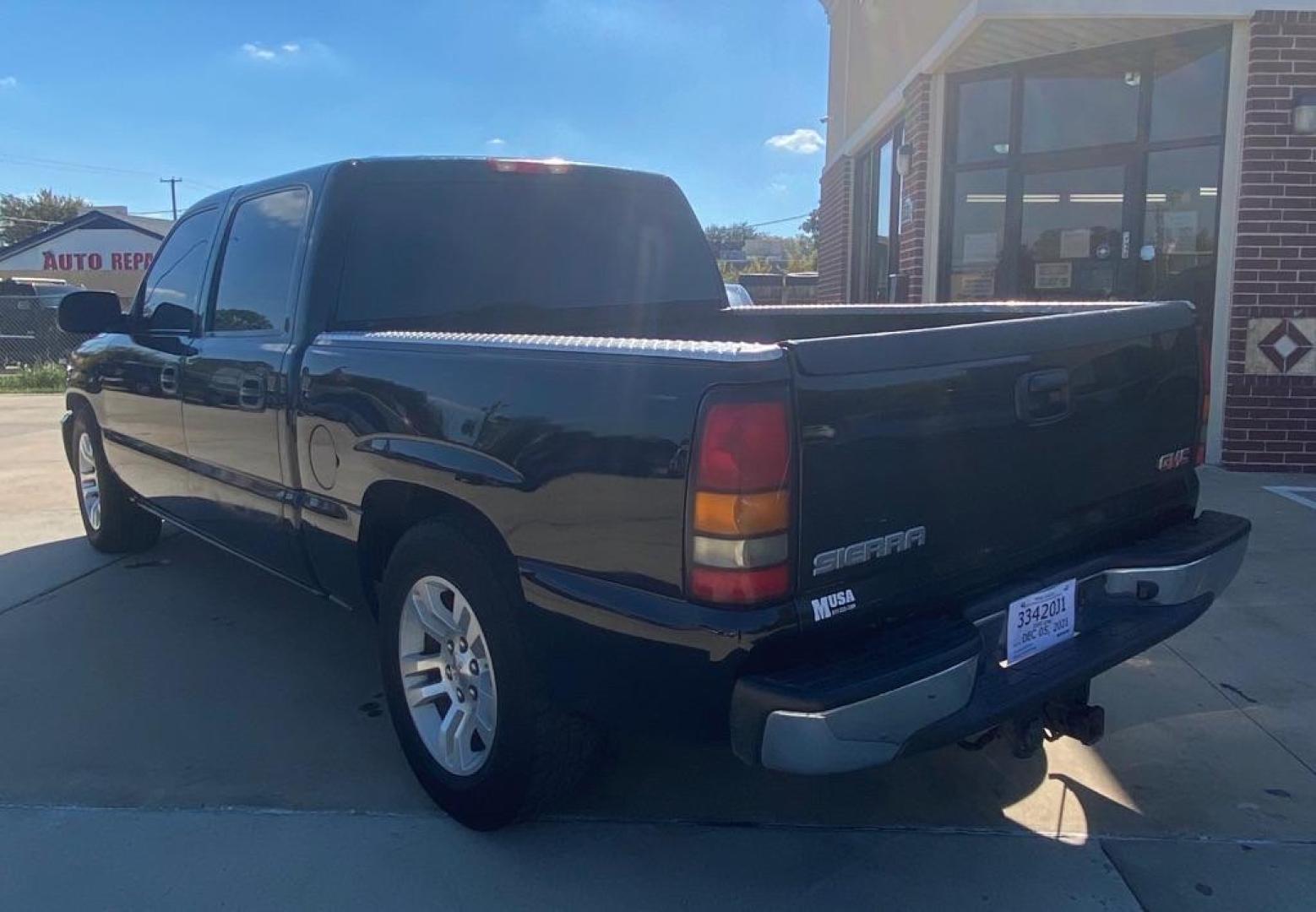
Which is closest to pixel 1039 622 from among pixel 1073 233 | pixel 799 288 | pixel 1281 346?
pixel 1281 346

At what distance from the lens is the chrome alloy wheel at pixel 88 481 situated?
19.7 ft

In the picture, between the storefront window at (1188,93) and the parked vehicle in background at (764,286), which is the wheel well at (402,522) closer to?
the storefront window at (1188,93)

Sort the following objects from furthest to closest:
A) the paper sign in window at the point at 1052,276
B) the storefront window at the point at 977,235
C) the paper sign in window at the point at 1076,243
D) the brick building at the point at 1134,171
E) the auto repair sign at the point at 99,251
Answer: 1. the auto repair sign at the point at 99,251
2. the storefront window at the point at 977,235
3. the paper sign in window at the point at 1052,276
4. the paper sign in window at the point at 1076,243
5. the brick building at the point at 1134,171

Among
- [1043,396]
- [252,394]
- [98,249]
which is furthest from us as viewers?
[98,249]

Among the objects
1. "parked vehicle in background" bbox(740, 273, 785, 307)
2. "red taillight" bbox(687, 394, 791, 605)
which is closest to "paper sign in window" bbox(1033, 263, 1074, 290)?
"red taillight" bbox(687, 394, 791, 605)

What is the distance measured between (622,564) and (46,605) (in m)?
3.95

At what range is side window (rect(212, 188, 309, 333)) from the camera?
151 inches

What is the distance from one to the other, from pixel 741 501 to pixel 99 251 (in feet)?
158

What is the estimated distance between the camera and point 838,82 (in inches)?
584

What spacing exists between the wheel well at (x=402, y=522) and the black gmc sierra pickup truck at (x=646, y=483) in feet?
0.04

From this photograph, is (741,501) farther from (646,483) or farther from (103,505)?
(103,505)

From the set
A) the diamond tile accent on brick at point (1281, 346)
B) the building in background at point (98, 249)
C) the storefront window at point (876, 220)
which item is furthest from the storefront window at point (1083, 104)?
the building in background at point (98, 249)

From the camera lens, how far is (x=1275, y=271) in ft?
25.1

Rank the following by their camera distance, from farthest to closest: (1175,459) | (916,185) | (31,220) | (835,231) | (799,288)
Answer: (31,220), (799,288), (835,231), (916,185), (1175,459)
